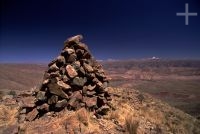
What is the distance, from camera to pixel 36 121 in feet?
39.7

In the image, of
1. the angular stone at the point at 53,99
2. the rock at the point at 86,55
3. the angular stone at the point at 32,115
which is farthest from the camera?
the rock at the point at 86,55

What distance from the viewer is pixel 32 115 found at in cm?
1252

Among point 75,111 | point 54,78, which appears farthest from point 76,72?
point 75,111

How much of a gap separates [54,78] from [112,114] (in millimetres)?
2938

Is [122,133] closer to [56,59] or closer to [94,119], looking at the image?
[94,119]

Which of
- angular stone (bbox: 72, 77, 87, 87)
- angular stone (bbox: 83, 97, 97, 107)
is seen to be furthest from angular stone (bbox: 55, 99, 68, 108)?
angular stone (bbox: 72, 77, 87, 87)

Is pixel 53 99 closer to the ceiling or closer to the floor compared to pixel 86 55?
closer to the floor

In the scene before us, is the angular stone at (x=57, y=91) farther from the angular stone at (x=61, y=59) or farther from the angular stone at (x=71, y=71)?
the angular stone at (x=61, y=59)

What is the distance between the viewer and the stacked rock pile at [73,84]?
40.6ft

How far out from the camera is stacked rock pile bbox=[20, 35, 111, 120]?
40.6ft

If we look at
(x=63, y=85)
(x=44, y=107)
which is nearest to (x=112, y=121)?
(x=63, y=85)

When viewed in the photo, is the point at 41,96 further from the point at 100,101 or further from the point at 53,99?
the point at 100,101

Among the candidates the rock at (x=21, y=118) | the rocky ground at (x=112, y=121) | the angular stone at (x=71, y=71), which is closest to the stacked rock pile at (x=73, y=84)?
the angular stone at (x=71, y=71)

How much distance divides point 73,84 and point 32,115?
218 centimetres
